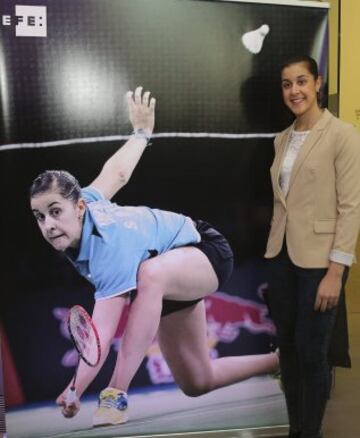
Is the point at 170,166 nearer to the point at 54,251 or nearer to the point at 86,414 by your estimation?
the point at 54,251

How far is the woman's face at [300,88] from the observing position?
1.91 meters

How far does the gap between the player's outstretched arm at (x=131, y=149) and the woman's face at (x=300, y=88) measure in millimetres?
506

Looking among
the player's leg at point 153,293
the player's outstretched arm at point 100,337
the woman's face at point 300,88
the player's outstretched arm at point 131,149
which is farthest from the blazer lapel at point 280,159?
the player's outstretched arm at point 100,337

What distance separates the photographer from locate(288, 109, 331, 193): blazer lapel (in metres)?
1.87

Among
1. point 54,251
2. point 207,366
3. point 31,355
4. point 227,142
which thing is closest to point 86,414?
point 31,355

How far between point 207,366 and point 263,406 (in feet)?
1.03

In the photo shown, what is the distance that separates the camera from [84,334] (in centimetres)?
201

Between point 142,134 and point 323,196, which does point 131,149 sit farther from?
point 323,196

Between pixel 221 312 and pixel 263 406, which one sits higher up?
pixel 221 312

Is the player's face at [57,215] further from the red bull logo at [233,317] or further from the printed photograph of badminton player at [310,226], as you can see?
the printed photograph of badminton player at [310,226]

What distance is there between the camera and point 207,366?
2.13 metres

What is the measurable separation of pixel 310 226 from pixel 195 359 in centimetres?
71

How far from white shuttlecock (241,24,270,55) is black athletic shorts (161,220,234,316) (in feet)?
2.29

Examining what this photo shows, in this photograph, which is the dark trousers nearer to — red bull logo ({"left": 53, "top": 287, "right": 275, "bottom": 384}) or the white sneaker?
red bull logo ({"left": 53, "top": 287, "right": 275, "bottom": 384})
